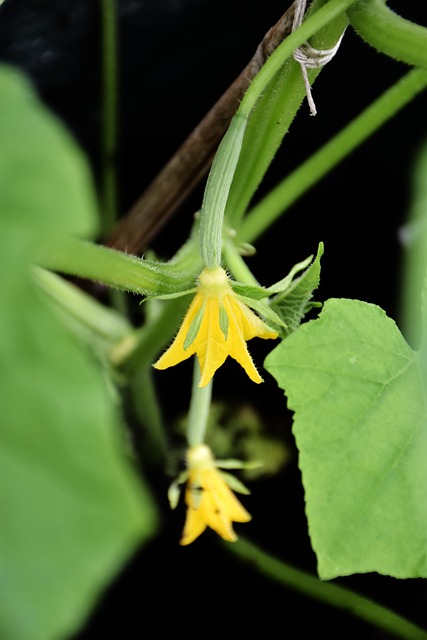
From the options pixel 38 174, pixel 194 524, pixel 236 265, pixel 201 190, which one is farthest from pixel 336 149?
pixel 38 174

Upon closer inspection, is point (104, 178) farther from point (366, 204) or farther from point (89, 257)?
point (89, 257)

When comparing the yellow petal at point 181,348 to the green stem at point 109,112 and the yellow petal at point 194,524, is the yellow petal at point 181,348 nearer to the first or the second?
the yellow petal at point 194,524

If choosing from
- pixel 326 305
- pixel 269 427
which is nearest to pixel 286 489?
pixel 269 427

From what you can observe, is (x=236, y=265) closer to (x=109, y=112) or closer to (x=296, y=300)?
(x=296, y=300)

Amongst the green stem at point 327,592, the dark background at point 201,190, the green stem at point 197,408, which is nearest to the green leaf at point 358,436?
the green stem at point 197,408

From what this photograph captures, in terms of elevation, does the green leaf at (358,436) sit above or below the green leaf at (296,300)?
below
